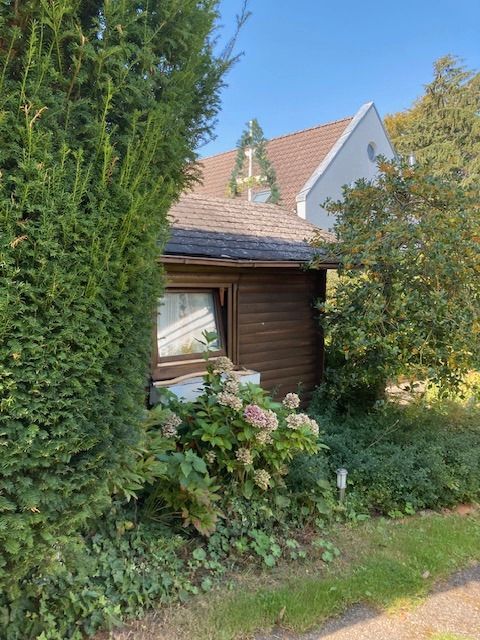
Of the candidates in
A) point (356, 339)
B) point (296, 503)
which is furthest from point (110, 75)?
point (356, 339)

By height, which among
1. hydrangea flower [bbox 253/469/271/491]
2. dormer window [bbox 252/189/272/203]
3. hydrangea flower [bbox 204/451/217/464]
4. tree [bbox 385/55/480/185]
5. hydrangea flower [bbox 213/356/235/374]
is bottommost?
hydrangea flower [bbox 253/469/271/491]

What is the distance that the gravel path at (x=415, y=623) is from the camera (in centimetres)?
281

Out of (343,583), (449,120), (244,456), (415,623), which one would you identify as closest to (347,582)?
(343,583)

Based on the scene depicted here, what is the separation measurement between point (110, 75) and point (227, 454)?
2951 millimetres

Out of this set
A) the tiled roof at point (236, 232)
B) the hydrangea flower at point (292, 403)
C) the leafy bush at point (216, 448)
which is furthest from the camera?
the tiled roof at point (236, 232)

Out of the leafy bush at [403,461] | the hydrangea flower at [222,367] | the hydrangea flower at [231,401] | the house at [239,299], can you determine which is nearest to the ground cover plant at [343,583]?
the leafy bush at [403,461]

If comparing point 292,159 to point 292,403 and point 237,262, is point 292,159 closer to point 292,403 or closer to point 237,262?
point 237,262

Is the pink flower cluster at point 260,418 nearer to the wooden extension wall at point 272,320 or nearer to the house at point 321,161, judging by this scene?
the wooden extension wall at point 272,320

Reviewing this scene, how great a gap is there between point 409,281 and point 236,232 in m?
2.63

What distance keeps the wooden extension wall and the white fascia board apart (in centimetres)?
747

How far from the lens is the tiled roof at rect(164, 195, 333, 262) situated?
5484 millimetres

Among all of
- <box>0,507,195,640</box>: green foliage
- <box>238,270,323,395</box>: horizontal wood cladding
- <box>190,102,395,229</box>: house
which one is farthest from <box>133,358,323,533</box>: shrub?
<box>190,102,395,229</box>: house

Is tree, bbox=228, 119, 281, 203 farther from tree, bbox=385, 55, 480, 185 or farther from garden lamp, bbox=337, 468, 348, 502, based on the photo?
tree, bbox=385, 55, 480, 185

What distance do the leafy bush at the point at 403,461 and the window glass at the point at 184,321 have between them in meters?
2.03
